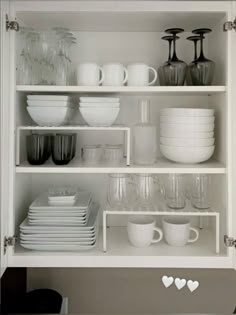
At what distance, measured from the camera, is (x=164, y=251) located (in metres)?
1.26

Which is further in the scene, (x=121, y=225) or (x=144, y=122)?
(x=121, y=225)

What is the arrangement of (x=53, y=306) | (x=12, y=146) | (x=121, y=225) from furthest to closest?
(x=121, y=225)
(x=53, y=306)
(x=12, y=146)

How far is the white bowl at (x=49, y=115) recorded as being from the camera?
49.1 inches

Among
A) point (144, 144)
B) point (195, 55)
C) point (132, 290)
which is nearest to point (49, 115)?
point (144, 144)

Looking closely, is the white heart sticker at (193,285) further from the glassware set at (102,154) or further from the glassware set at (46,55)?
the glassware set at (46,55)

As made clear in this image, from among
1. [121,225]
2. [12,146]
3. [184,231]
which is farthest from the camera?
[121,225]

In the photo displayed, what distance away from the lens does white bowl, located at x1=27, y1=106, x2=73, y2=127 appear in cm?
125

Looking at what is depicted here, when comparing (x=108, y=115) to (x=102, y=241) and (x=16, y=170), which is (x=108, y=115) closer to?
(x=16, y=170)

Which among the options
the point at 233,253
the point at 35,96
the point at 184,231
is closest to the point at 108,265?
the point at 184,231

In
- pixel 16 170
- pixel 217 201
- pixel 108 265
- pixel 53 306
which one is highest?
pixel 16 170

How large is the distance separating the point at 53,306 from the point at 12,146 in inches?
25.5

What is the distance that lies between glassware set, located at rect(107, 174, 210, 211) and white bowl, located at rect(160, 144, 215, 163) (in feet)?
0.33

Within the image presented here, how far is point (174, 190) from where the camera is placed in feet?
4.45

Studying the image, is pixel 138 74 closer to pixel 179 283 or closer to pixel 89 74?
pixel 89 74
